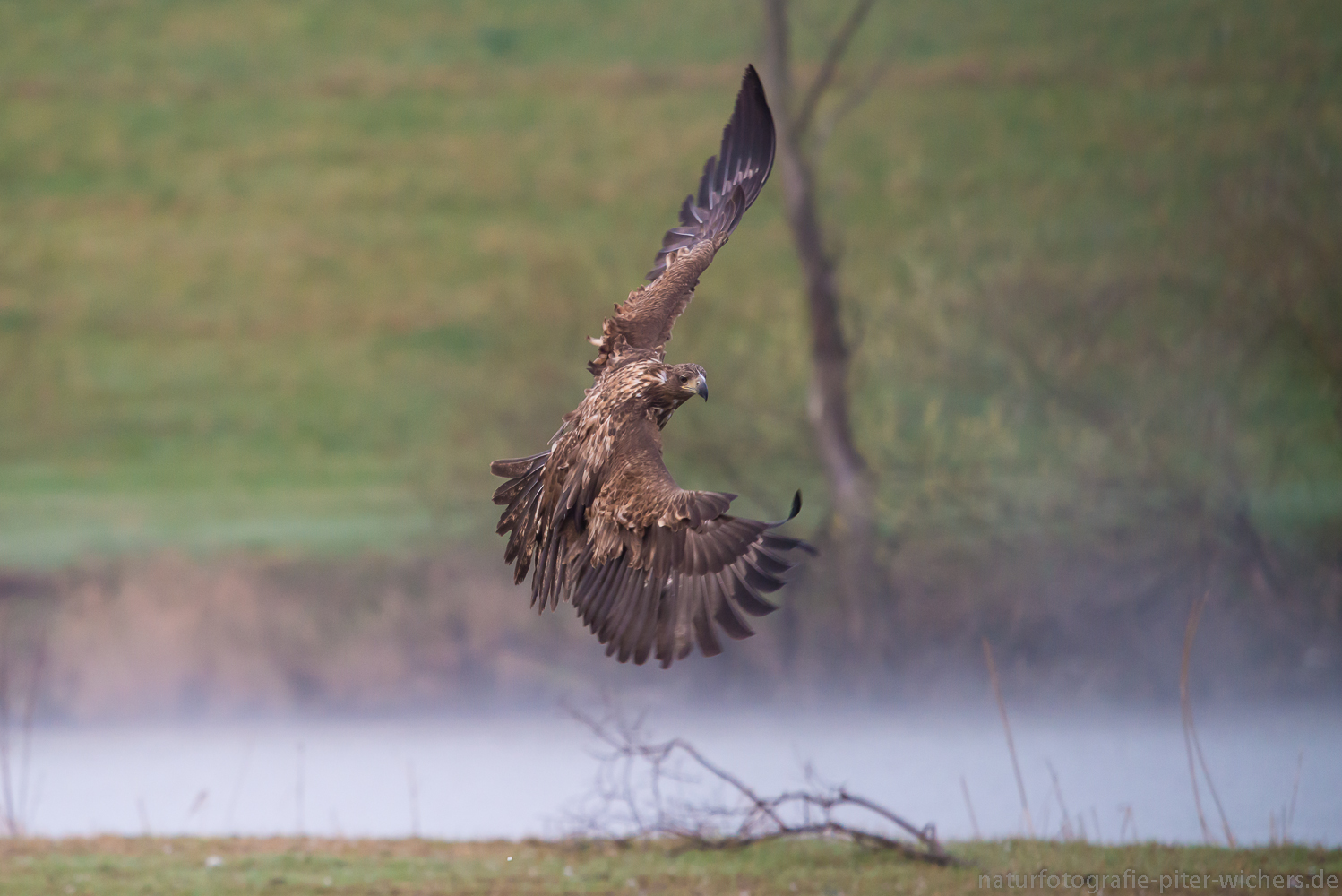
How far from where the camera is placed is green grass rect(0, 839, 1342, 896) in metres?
6.08

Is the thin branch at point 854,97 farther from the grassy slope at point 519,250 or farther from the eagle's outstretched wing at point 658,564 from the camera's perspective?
the eagle's outstretched wing at point 658,564

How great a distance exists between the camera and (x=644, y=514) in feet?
14.8

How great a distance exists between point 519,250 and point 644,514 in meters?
11.9

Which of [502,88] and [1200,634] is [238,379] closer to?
[502,88]

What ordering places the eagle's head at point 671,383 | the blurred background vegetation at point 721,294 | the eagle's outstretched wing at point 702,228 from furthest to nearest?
the blurred background vegetation at point 721,294 → the eagle's outstretched wing at point 702,228 → the eagle's head at point 671,383

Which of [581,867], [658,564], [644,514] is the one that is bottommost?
[581,867]

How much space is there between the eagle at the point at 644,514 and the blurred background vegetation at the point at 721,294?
6.91 m

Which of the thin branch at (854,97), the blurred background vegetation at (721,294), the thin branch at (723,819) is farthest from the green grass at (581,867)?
the thin branch at (854,97)

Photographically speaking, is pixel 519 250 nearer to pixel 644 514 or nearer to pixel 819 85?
pixel 819 85

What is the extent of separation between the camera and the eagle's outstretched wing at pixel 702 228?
546 cm

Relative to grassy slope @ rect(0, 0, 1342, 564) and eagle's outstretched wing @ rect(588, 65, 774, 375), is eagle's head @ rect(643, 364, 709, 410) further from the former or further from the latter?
grassy slope @ rect(0, 0, 1342, 564)

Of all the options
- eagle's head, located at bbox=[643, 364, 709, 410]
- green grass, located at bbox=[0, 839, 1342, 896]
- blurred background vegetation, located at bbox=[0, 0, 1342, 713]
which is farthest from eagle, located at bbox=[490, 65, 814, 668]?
blurred background vegetation, located at bbox=[0, 0, 1342, 713]

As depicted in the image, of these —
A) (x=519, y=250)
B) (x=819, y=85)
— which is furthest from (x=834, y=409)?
(x=519, y=250)

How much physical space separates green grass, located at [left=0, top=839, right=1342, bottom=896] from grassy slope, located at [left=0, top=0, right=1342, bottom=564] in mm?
6267
